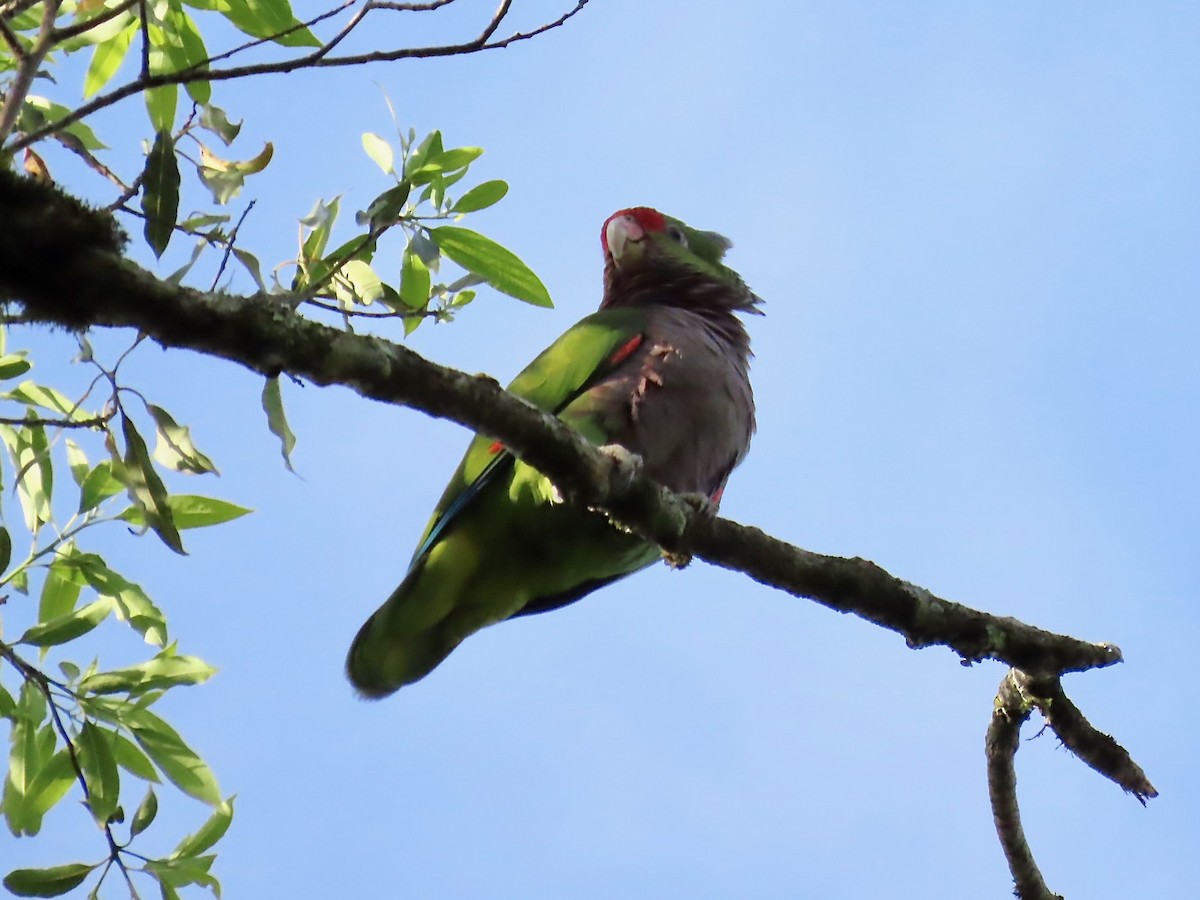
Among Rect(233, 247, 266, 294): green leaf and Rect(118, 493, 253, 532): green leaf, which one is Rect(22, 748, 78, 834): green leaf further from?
Rect(233, 247, 266, 294): green leaf

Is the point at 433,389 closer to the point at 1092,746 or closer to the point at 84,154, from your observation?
the point at 84,154

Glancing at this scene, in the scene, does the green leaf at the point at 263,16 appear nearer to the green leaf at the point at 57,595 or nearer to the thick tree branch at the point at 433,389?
the thick tree branch at the point at 433,389

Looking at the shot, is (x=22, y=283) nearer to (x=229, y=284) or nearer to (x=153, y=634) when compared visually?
(x=229, y=284)

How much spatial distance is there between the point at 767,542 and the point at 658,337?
103 cm

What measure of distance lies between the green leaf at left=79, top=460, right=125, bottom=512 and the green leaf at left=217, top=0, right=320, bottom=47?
3.49 feet

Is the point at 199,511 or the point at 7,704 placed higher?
the point at 199,511

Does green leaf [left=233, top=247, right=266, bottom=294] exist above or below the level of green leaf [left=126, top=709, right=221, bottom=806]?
Result: above

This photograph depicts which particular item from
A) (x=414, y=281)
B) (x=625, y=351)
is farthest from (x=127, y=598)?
(x=625, y=351)

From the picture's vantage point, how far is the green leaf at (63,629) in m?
2.75

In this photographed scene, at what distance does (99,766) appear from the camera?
109 inches

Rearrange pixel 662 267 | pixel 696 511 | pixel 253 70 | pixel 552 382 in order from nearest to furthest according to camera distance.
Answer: pixel 253 70 < pixel 696 511 < pixel 552 382 < pixel 662 267

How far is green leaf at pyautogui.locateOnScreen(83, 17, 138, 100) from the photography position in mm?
2891

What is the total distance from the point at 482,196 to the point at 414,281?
11.4 inches

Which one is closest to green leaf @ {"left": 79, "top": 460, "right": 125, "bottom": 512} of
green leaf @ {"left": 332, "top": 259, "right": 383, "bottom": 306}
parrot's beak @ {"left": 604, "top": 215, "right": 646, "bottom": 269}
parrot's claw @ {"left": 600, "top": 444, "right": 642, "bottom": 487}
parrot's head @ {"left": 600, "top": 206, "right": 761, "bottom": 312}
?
green leaf @ {"left": 332, "top": 259, "right": 383, "bottom": 306}
